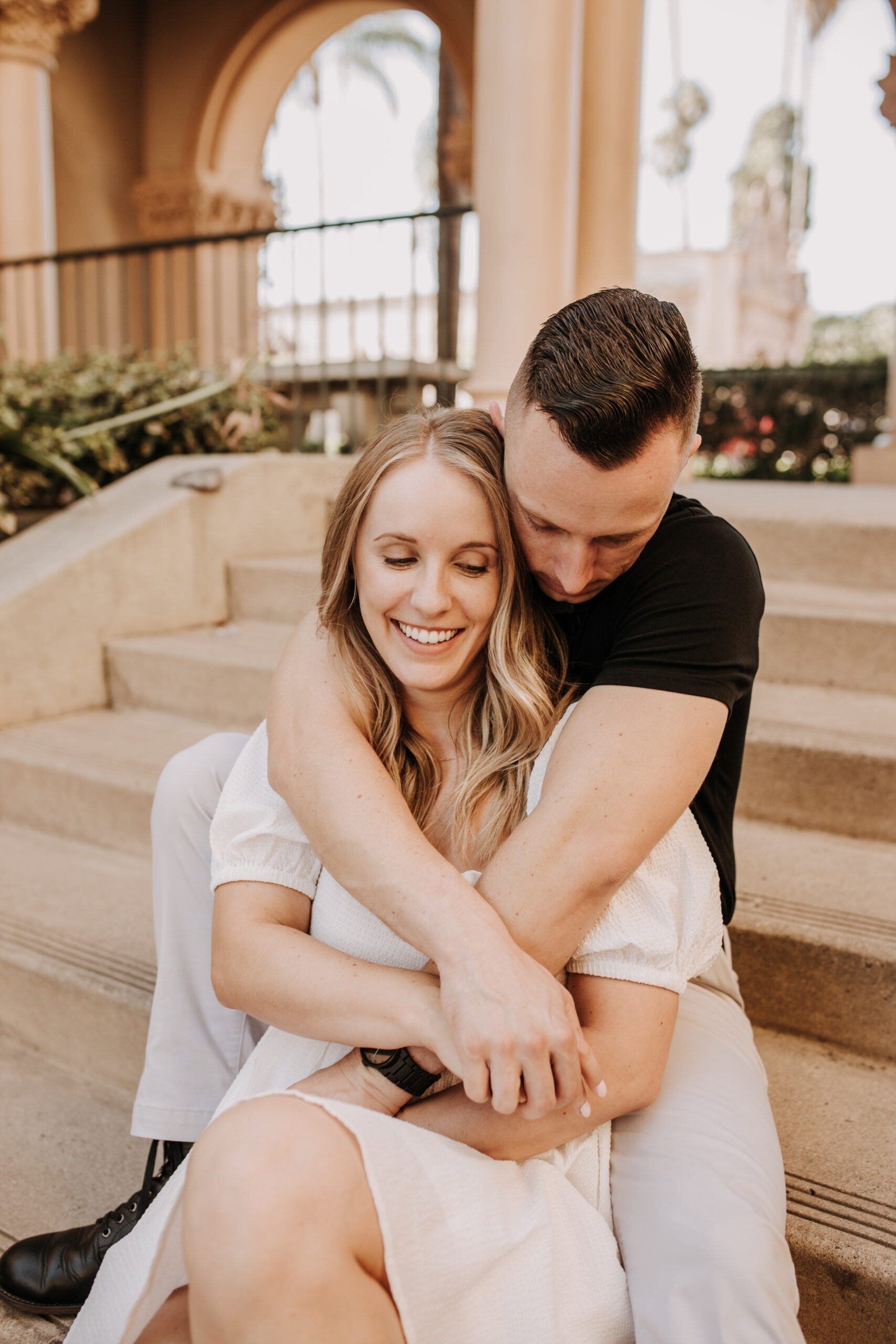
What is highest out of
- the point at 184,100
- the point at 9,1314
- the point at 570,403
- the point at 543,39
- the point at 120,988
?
the point at 184,100

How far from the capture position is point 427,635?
1.44 m

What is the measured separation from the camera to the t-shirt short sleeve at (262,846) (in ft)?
4.86

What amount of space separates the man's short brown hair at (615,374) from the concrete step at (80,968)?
1473mm

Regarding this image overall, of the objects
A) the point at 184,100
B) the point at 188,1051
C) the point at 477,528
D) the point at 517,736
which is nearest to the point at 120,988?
the point at 188,1051

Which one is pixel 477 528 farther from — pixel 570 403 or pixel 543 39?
pixel 543 39

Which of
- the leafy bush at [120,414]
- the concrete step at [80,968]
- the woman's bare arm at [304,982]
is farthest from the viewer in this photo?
the leafy bush at [120,414]

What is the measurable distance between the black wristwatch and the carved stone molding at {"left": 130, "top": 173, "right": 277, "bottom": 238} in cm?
1059

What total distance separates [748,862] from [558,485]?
1.24m

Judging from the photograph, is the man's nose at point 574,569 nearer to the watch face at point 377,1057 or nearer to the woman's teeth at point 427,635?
the woman's teeth at point 427,635

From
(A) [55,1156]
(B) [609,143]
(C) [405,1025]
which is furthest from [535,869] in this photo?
(B) [609,143]

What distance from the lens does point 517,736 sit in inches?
58.6

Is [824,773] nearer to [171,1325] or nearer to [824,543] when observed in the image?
[824,543]

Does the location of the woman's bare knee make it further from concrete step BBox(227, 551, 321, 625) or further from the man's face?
concrete step BBox(227, 551, 321, 625)

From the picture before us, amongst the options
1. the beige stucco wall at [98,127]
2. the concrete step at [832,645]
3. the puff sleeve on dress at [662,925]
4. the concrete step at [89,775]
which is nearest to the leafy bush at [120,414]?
the concrete step at [89,775]
